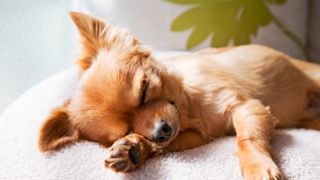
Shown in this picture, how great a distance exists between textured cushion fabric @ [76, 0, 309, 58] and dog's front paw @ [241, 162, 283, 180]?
1.01 m

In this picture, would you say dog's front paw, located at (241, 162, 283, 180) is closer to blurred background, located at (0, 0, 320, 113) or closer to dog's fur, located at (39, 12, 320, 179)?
dog's fur, located at (39, 12, 320, 179)

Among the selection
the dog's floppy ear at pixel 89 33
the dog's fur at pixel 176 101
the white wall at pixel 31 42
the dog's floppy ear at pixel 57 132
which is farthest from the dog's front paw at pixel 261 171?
the white wall at pixel 31 42

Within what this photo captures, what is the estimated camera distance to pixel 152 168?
Result: 1339 millimetres

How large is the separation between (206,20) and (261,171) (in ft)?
3.46

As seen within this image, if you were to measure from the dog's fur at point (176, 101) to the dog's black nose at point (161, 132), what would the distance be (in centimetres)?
2

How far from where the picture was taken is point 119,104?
1424mm

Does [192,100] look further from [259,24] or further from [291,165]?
[259,24]

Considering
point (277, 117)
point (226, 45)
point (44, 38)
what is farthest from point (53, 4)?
point (277, 117)

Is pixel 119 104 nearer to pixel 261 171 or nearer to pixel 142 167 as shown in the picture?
pixel 142 167

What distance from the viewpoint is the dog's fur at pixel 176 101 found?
1409 millimetres

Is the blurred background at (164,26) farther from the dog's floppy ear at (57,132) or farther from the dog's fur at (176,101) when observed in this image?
the dog's floppy ear at (57,132)

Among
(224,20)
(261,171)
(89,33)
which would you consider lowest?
(261,171)

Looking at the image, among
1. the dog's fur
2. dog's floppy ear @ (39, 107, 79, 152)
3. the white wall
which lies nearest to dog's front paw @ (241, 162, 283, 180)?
the dog's fur

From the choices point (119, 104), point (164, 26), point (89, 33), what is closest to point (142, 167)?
point (119, 104)
